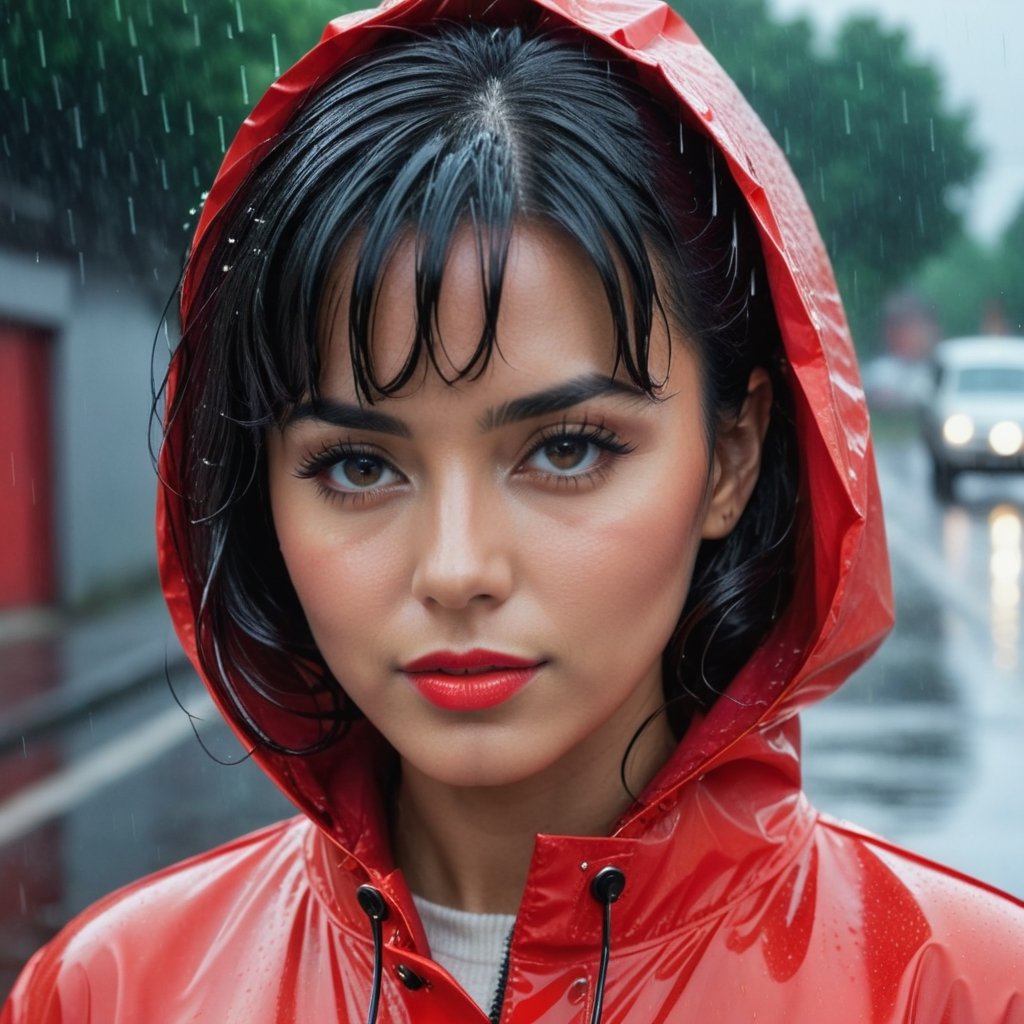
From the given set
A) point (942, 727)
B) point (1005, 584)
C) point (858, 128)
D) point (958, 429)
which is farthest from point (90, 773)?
point (858, 128)

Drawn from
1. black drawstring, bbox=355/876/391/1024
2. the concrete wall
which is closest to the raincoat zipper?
black drawstring, bbox=355/876/391/1024

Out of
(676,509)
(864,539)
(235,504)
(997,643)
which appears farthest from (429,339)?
(997,643)

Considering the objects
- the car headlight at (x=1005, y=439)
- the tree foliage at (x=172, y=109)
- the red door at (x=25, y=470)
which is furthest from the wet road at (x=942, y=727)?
the red door at (x=25, y=470)

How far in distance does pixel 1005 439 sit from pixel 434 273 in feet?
65.2

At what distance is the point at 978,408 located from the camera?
65.4 feet

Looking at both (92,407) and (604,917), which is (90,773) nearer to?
(604,917)

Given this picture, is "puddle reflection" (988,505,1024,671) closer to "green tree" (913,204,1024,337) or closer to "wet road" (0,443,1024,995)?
"wet road" (0,443,1024,995)

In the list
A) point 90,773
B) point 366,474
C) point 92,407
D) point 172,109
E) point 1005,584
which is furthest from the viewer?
point 92,407

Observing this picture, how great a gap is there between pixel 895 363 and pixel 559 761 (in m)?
60.6

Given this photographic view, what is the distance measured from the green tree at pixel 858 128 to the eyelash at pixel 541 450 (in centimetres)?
1572

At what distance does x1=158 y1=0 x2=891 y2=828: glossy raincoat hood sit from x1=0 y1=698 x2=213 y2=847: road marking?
18.4ft

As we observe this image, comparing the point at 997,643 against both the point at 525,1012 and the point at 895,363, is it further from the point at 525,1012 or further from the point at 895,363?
the point at 895,363

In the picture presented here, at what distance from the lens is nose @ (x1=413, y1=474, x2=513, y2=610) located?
4.36ft

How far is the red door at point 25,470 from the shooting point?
13258 millimetres
